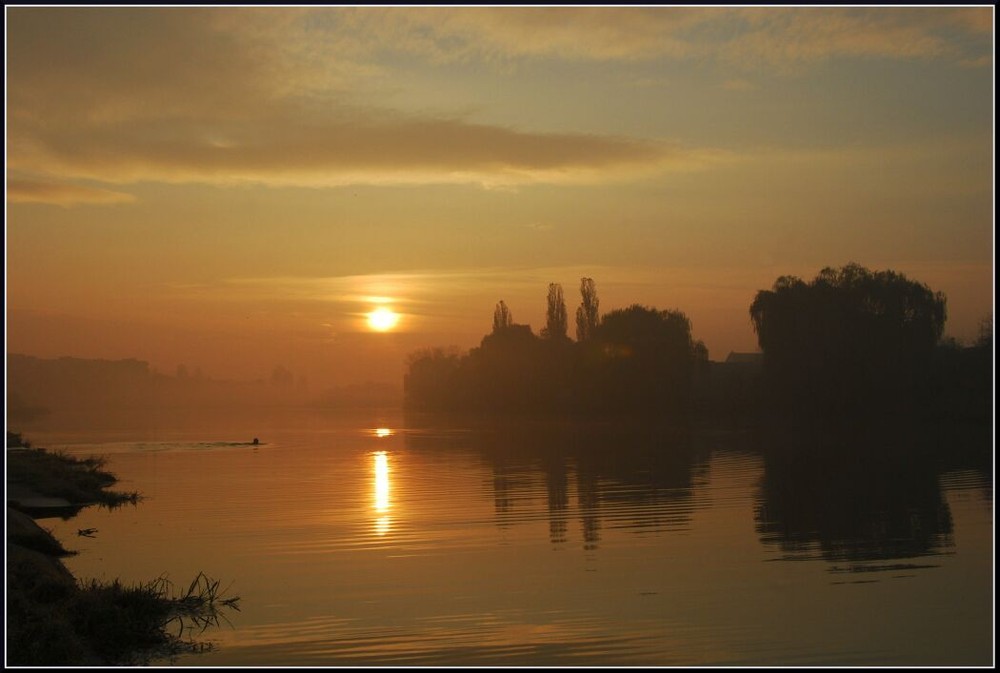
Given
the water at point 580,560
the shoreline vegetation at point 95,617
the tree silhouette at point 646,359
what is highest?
the tree silhouette at point 646,359

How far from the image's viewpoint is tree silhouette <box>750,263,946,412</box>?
66438 mm

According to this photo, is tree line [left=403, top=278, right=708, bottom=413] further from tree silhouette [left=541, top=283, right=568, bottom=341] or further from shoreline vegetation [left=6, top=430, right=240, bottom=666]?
shoreline vegetation [left=6, top=430, right=240, bottom=666]

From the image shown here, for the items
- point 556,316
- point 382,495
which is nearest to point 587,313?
point 556,316

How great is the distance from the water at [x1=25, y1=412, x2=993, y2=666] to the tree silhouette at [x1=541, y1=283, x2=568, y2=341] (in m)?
71.0

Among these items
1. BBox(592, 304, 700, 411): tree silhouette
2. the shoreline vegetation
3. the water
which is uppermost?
BBox(592, 304, 700, 411): tree silhouette

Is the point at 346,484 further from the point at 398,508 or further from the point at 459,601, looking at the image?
the point at 459,601

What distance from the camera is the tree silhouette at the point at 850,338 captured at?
218ft

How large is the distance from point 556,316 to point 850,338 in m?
45.9

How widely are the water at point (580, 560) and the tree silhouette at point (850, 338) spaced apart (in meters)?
30.3

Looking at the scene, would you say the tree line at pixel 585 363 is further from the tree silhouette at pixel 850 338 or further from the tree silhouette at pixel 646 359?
the tree silhouette at pixel 850 338

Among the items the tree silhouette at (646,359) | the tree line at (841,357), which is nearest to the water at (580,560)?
the tree line at (841,357)

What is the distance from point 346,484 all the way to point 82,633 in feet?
73.5

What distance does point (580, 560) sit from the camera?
715 inches

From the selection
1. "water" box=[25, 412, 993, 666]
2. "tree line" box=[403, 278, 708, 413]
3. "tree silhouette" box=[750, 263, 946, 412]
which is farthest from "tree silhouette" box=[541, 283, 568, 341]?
"water" box=[25, 412, 993, 666]
